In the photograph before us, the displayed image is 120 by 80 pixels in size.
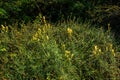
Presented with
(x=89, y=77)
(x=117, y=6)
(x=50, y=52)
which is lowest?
(x=89, y=77)

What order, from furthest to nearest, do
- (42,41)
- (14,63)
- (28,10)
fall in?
1. (28,10)
2. (42,41)
3. (14,63)

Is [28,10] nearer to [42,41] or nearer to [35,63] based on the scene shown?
[42,41]

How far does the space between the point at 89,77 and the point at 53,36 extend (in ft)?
4.43

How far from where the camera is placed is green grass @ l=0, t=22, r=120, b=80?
5.30 metres

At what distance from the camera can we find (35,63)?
18.0 ft

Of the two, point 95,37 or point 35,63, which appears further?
point 95,37

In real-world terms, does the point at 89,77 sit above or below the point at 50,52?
below

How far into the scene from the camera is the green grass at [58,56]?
17.4 feet

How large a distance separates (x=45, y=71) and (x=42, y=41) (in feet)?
2.57

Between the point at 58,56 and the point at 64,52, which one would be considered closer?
the point at 58,56

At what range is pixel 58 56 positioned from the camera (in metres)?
5.44

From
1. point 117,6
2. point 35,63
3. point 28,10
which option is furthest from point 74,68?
point 28,10

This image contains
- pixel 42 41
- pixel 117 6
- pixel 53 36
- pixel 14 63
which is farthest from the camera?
pixel 117 6

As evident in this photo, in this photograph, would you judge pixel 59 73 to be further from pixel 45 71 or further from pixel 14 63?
pixel 14 63
